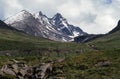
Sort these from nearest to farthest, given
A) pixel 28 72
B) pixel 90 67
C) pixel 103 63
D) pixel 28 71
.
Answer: pixel 90 67 → pixel 103 63 → pixel 28 72 → pixel 28 71

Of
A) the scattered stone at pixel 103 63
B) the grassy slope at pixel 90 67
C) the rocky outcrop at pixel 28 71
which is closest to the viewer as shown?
the grassy slope at pixel 90 67

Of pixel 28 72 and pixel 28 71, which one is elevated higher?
→ pixel 28 71

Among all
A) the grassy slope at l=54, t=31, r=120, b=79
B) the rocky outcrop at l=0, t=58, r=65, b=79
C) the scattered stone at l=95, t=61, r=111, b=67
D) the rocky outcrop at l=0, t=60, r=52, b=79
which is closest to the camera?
the grassy slope at l=54, t=31, r=120, b=79

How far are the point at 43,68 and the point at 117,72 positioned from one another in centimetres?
2639

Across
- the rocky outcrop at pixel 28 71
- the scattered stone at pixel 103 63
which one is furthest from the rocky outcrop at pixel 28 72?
the scattered stone at pixel 103 63

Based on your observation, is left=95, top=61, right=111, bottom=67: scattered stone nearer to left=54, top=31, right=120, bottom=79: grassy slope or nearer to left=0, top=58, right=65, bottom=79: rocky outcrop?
left=54, top=31, right=120, bottom=79: grassy slope

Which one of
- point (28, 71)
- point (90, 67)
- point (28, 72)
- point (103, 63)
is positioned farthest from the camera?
point (28, 71)

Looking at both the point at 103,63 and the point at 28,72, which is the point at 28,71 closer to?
the point at 28,72

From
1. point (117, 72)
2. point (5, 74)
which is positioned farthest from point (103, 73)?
point (5, 74)

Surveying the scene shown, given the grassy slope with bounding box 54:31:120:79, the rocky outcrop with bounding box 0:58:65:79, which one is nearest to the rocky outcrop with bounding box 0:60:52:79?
the rocky outcrop with bounding box 0:58:65:79


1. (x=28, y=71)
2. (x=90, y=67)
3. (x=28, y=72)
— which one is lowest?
(x=90, y=67)

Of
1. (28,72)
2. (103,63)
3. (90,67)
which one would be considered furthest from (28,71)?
(103,63)

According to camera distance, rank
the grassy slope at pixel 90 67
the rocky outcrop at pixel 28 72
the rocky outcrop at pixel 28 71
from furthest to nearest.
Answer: the rocky outcrop at pixel 28 71, the rocky outcrop at pixel 28 72, the grassy slope at pixel 90 67

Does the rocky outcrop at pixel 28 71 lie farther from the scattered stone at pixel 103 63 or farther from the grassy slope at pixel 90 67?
the scattered stone at pixel 103 63
